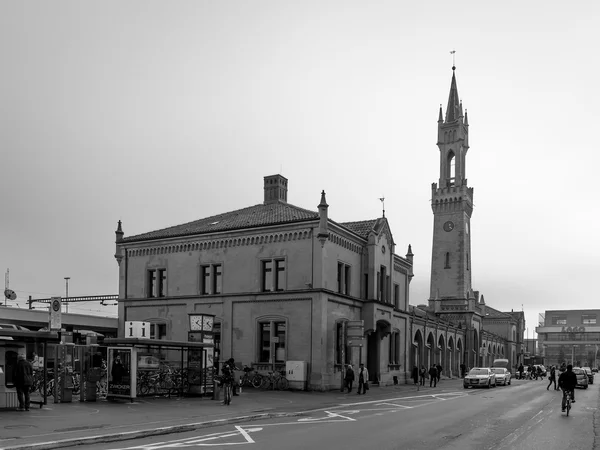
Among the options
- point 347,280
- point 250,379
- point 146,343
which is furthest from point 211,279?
point 146,343

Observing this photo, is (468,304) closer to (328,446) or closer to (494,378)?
(494,378)

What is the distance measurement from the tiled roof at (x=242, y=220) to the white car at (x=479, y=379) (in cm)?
1650

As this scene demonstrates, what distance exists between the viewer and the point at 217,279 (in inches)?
1642

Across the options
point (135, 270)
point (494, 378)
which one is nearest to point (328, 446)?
point (135, 270)

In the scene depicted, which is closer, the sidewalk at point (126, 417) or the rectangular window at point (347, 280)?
the sidewalk at point (126, 417)

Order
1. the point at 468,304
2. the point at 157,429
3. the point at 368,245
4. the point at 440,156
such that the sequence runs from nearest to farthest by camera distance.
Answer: the point at 157,429
the point at 368,245
the point at 468,304
the point at 440,156

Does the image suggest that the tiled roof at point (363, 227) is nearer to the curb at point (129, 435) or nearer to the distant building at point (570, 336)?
the curb at point (129, 435)

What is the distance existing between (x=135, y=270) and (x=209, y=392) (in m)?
18.0

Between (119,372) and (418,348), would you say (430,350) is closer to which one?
(418,348)

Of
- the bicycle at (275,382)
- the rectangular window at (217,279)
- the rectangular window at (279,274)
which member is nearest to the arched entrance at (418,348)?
the rectangular window at (279,274)

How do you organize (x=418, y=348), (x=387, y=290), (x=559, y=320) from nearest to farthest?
1. (x=387, y=290)
2. (x=418, y=348)
3. (x=559, y=320)

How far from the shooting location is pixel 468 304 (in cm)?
8156

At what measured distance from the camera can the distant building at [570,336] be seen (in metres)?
167

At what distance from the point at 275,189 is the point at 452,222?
4445 centimetres
